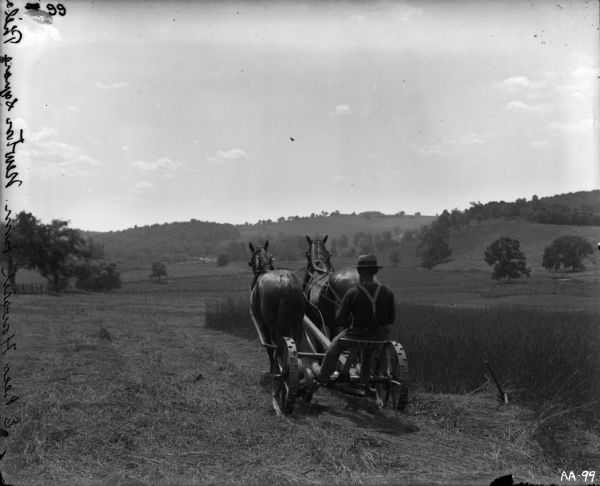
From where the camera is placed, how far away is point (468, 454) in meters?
5.72

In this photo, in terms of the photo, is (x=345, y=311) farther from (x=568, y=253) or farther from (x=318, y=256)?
(x=568, y=253)

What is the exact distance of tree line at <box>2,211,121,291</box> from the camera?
48.2 metres

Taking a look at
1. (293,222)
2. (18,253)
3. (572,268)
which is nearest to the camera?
(572,268)

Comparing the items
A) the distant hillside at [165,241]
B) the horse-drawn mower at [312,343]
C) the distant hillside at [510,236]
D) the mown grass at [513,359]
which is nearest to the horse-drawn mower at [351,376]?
the horse-drawn mower at [312,343]

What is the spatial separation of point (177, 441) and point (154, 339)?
1131 centimetres

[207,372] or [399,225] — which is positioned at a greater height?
[399,225]

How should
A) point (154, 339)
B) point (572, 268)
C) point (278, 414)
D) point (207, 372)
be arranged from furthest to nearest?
point (572, 268)
point (154, 339)
point (207, 372)
point (278, 414)

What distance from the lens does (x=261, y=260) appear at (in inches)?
386

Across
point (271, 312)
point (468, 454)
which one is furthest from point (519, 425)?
point (271, 312)

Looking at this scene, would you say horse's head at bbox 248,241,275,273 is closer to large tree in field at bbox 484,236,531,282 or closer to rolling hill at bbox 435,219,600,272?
large tree in field at bbox 484,236,531,282

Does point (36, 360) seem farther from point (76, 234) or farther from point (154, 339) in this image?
point (76, 234)

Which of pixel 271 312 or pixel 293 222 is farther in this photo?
pixel 293 222

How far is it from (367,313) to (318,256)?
11.4ft

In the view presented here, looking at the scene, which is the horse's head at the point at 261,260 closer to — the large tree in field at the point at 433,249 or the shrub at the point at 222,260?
the large tree in field at the point at 433,249
